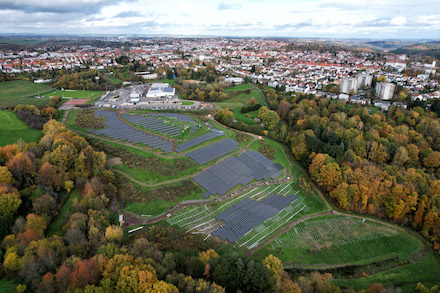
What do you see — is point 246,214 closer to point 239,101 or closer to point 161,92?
point 239,101

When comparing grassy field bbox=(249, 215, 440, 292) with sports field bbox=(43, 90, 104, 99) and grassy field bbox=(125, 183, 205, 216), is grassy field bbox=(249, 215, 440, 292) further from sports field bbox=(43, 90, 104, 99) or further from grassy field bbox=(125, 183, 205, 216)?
sports field bbox=(43, 90, 104, 99)

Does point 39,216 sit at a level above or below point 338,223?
above

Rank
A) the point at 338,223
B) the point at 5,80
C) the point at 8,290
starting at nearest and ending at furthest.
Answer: the point at 8,290
the point at 338,223
the point at 5,80

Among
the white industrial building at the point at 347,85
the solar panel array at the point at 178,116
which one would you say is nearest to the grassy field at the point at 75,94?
the solar panel array at the point at 178,116

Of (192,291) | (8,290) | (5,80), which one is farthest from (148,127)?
(5,80)

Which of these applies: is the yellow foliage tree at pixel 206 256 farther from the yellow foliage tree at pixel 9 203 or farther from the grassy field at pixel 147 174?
the yellow foliage tree at pixel 9 203

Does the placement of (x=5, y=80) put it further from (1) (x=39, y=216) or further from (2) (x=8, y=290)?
(2) (x=8, y=290)
